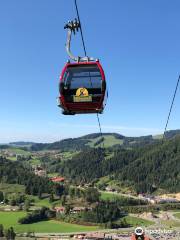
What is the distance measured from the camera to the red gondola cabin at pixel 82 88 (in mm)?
18625

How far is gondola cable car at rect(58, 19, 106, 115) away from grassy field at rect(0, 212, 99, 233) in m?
142

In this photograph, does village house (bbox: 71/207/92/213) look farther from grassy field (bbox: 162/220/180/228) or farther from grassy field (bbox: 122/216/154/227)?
grassy field (bbox: 162/220/180/228)

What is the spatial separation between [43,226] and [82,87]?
153m

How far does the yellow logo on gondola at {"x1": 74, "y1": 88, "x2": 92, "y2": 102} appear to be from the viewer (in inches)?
772

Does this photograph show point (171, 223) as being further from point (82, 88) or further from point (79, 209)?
point (82, 88)

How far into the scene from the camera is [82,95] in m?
19.7

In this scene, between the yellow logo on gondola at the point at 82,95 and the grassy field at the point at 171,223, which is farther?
the grassy field at the point at 171,223

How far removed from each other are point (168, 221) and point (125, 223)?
20.5 m

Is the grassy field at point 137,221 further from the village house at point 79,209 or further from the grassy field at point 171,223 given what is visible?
the village house at point 79,209

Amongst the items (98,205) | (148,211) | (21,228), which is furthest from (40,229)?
(148,211)

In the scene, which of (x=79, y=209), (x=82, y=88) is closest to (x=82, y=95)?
(x=82, y=88)

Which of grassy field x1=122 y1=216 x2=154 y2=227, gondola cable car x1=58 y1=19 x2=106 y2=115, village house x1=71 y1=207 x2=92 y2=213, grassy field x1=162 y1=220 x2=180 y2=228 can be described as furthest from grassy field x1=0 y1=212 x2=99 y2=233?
gondola cable car x1=58 y1=19 x2=106 y2=115

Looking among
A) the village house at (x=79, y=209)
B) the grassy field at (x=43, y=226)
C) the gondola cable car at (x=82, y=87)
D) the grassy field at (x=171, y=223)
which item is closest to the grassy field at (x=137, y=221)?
the grassy field at (x=171, y=223)

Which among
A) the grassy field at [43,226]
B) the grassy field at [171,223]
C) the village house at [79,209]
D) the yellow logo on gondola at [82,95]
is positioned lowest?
the grassy field at [171,223]
